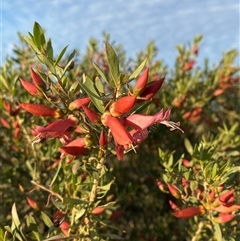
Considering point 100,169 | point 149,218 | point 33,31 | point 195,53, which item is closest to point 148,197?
point 149,218

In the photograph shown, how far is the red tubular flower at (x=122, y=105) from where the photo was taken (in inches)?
44.4

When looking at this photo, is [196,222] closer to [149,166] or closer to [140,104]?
[140,104]

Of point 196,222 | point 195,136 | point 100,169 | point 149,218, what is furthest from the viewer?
point 195,136

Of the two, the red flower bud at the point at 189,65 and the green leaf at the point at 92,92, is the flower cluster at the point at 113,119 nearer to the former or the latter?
the green leaf at the point at 92,92

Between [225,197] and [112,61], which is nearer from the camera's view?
[112,61]

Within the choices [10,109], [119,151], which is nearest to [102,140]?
[119,151]

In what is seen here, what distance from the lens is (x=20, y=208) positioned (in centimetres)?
267

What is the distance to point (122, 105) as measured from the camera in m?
1.14

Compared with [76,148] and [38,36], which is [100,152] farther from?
[38,36]

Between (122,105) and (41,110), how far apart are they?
0.98 feet

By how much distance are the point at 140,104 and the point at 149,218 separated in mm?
2851

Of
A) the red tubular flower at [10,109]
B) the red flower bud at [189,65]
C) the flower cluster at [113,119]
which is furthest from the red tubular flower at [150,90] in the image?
the red flower bud at [189,65]

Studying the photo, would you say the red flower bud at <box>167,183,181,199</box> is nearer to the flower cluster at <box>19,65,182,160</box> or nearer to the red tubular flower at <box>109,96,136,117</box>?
the flower cluster at <box>19,65,182,160</box>

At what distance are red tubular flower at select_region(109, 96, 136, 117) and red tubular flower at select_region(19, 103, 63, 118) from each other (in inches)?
8.6
